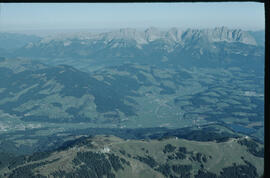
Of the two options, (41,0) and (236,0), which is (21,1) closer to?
(41,0)

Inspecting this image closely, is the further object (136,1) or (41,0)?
(136,1)
